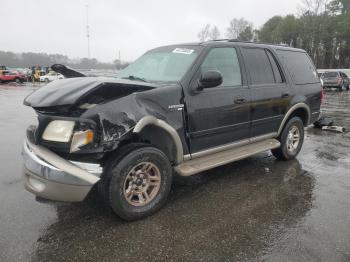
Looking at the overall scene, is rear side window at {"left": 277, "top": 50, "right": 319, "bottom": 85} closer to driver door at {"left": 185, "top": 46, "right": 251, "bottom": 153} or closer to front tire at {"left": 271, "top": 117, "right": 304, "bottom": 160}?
front tire at {"left": 271, "top": 117, "right": 304, "bottom": 160}

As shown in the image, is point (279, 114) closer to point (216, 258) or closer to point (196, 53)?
point (196, 53)

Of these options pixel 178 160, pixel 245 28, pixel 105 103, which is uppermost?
pixel 245 28

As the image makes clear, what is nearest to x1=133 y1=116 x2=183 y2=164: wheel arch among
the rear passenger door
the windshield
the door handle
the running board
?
the running board

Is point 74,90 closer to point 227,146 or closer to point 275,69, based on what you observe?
point 227,146

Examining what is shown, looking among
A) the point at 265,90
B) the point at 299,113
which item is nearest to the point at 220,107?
the point at 265,90

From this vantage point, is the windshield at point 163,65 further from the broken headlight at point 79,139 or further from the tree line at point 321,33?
the tree line at point 321,33

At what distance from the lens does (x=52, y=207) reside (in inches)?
144

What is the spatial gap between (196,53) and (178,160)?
1391 millimetres

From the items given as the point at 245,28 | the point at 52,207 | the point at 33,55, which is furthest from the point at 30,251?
the point at 33,55

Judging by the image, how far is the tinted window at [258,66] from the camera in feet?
15.2

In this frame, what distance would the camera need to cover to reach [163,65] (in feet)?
14.0

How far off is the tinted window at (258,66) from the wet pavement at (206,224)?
1.47 meters

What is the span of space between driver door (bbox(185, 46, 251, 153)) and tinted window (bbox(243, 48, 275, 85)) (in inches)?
9.4

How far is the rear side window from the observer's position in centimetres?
543
